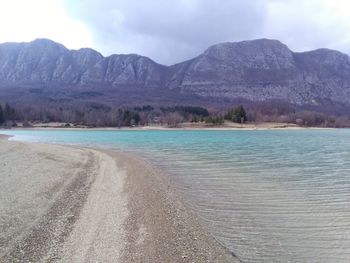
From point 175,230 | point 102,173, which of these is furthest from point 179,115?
point 175,230

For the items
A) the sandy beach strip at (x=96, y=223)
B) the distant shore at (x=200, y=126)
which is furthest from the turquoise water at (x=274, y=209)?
the distant shore at (x=200, y=126)

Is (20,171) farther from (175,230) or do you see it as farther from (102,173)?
(175,230)

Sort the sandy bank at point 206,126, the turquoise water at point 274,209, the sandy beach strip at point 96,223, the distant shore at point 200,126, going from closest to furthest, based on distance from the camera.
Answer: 1. the sandy beach strip at point 96,223
2. the turquoise water at point 274,209
3. the sandy bank at point 206,126
4. the distant shore at point 200,126

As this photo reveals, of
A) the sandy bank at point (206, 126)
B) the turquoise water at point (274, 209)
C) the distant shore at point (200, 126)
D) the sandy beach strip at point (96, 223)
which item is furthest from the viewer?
the distant shore at point (200, 126)

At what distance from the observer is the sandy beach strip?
9109mm

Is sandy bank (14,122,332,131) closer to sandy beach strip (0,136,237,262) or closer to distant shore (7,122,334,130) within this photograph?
distant shore (7,122,334,130)

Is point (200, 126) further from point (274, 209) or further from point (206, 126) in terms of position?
point (274, 209)

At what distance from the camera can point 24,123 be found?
17825cm

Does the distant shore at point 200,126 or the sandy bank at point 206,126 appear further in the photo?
the distant shore at point 200,126

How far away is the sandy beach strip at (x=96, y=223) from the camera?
911 cm

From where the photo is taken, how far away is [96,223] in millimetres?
11586

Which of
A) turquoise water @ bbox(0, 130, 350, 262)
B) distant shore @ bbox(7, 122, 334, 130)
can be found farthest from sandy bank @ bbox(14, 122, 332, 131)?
turquoise water @ bbox(0, 130, 350, 262)

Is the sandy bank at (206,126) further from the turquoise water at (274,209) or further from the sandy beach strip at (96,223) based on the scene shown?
the sandy beach strip at (96,223)

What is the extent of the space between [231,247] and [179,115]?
18367 cm
